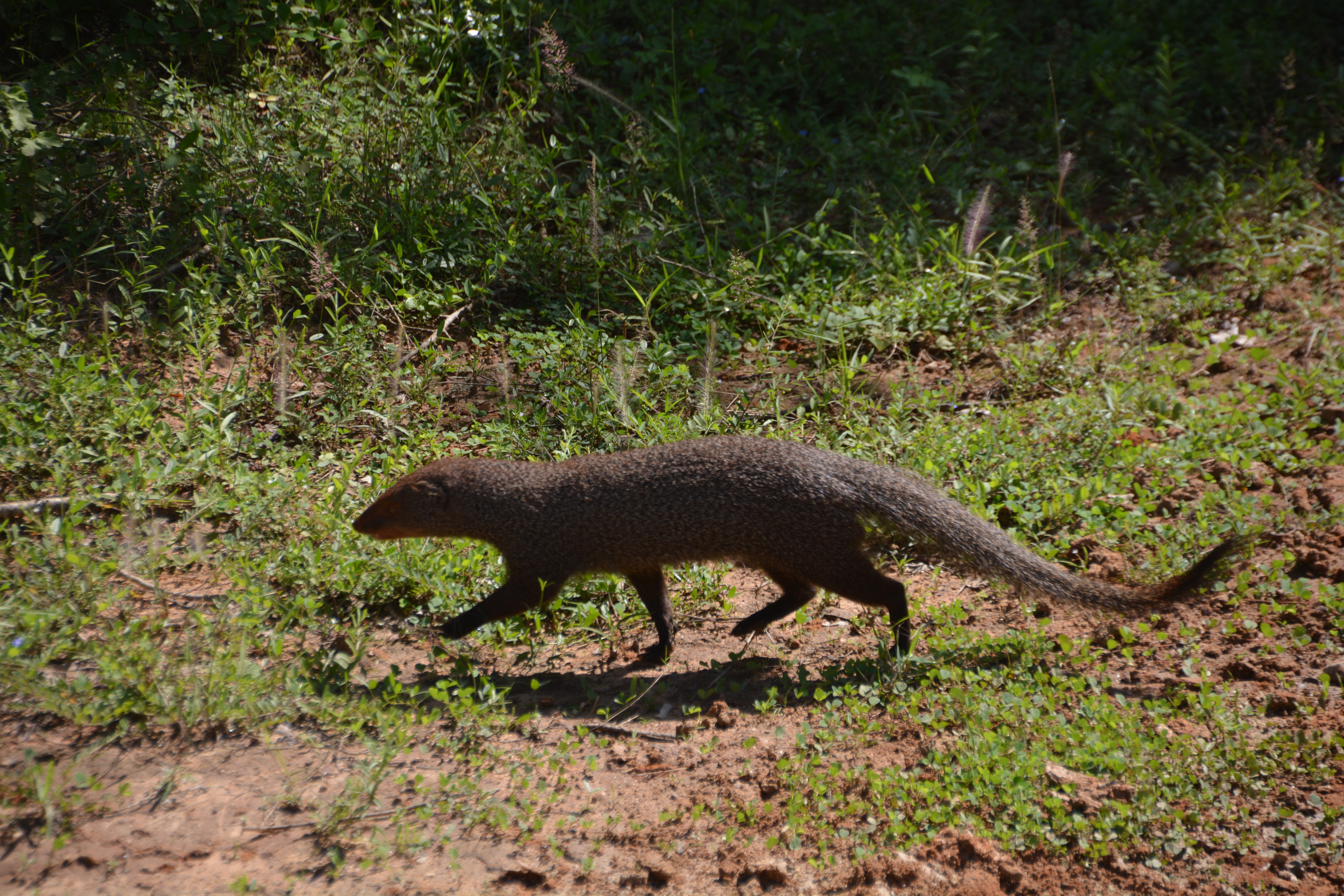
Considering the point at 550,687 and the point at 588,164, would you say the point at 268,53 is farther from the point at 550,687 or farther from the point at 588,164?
the point at 550,687

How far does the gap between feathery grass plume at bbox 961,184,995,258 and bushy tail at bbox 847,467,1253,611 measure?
2449mm

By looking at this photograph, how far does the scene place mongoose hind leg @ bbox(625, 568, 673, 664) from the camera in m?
3.46

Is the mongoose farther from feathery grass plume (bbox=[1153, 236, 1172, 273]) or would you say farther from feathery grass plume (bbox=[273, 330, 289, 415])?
feathery grass plume (bbox=[1153, 236, 1172, 273])

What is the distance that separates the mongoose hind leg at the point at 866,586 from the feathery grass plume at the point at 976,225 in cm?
264

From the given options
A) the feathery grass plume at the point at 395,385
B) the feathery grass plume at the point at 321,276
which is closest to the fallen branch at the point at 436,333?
the feathery grass plume at the point at 395,385

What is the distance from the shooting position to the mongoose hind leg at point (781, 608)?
3512 millimetres

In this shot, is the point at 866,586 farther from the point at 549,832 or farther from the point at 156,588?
the point at 156,588

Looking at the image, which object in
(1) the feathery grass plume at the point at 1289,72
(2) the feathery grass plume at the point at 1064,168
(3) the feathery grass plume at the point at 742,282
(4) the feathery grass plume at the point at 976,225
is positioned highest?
(1) the feathery grass plume at the point at 1289,72

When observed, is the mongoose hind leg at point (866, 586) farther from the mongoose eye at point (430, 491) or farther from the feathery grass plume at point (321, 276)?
the feathery grass plume at point (321, 276)

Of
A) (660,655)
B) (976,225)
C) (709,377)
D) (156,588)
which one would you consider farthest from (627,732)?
(976,225)

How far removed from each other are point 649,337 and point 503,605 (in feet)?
7.61

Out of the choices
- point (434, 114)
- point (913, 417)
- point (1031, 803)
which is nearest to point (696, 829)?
point (1031, 803)

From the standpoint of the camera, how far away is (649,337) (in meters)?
5.25

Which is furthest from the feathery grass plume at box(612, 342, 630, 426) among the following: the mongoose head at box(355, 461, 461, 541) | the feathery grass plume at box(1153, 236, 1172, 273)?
the feathery grass plume at box(1153, 236, 1172, 273)
